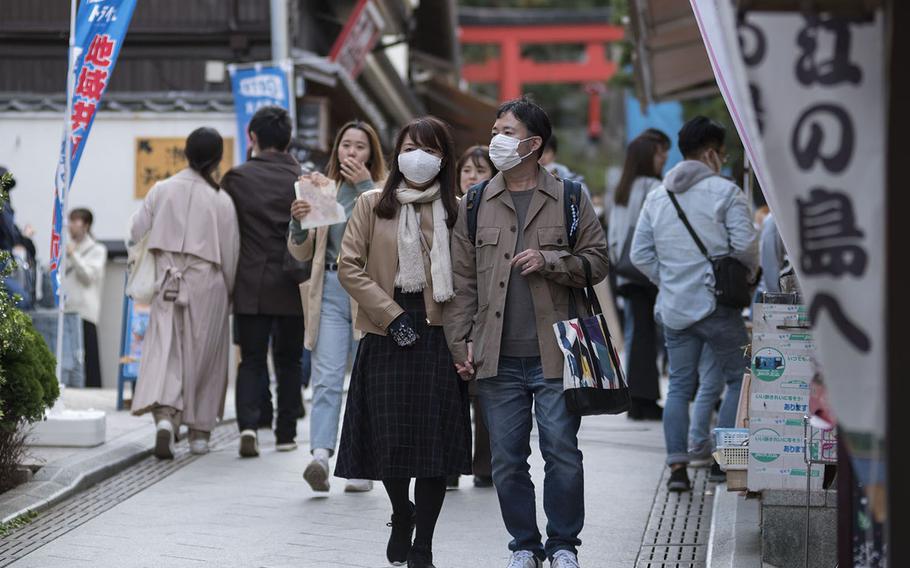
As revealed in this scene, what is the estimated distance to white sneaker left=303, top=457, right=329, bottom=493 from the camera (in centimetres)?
730

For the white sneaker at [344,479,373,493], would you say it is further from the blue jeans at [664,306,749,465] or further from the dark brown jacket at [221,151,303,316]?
the blue jeans at [664,306,749,465]

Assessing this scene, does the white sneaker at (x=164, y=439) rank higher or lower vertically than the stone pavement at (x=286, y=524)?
higher

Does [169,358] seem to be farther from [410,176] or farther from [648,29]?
[648,29]

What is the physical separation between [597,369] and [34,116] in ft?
39.7

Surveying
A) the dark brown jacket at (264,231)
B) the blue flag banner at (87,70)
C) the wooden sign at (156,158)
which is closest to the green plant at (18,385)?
the blue flag banner at (87,70)

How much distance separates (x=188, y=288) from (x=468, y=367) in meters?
3.96

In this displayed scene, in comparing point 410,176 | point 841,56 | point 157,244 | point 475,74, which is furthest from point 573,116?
point 841,56

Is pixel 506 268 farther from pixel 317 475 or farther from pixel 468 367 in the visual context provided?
pixel 317 475

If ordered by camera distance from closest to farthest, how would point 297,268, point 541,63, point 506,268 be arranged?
point 506,268
point 297,268
point 541,63

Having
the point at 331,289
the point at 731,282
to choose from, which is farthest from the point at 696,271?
the point at 331,289

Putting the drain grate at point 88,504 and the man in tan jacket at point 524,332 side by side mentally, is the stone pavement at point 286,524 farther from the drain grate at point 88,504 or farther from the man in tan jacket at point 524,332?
the man in tan jacket at point 524,332

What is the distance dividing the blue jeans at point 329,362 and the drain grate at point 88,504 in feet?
3.75

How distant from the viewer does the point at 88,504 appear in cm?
741

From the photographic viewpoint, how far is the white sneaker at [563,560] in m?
5.28
